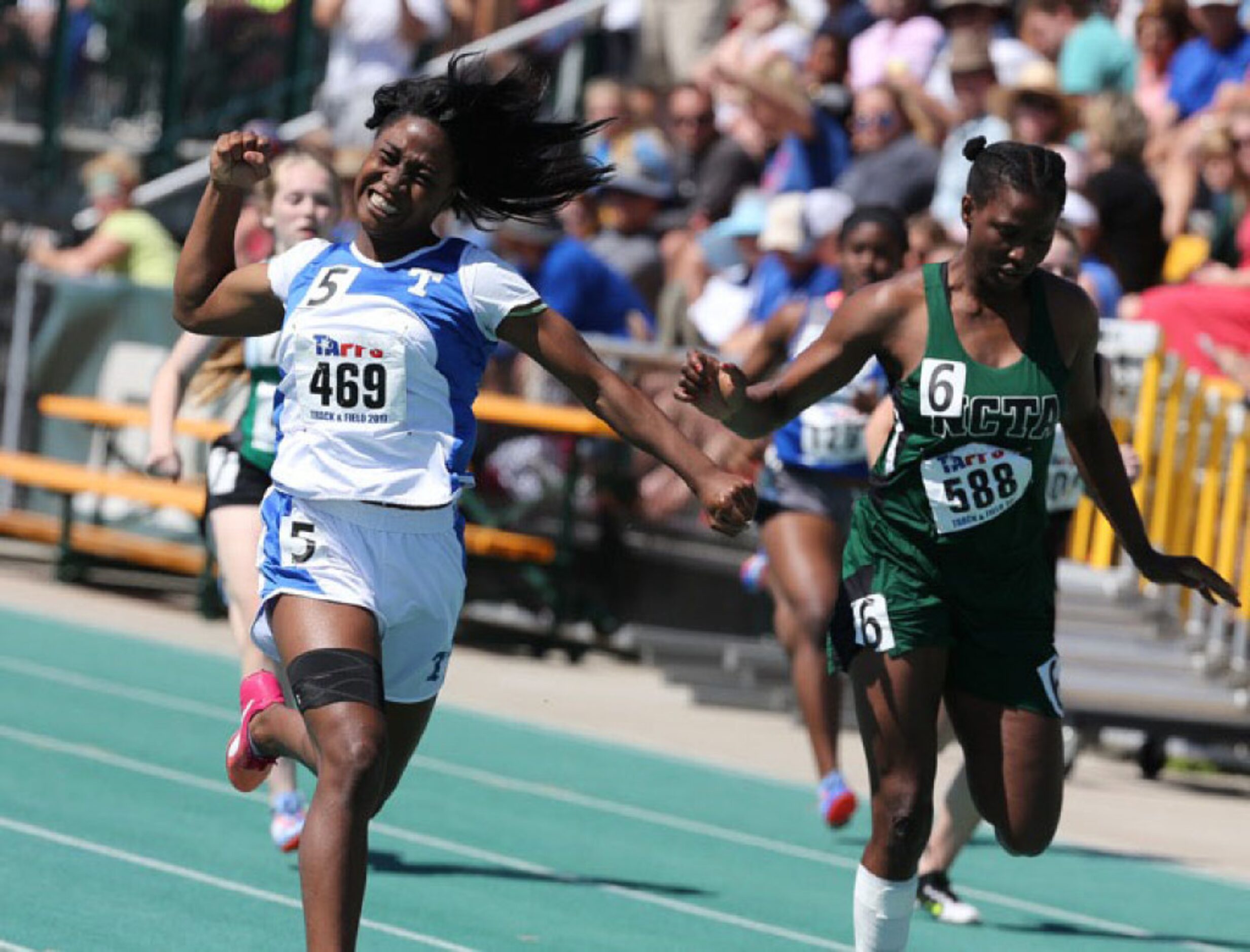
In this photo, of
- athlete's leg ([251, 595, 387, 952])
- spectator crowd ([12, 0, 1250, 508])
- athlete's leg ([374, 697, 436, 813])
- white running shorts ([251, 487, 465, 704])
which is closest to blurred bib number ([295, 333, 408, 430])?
white running shorts ([251, 487, 465, 704])

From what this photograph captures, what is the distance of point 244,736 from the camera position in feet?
21.4

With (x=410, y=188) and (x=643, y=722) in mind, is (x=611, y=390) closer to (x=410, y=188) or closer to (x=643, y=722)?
(x=410, y=188)

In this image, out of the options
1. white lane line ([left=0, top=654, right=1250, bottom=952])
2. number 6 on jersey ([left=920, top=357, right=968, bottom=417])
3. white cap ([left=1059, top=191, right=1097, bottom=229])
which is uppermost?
white cap ([left=1059, top=191, right=1097, bottom=229])

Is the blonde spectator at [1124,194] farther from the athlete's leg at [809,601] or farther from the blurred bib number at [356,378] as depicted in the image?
the blurred bib number at [356,378]

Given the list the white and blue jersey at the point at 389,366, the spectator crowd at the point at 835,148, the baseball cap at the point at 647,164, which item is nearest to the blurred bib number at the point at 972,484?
the white and blue jersey at the point at 389,366

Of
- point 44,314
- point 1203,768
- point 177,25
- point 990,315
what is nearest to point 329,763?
point 990,315

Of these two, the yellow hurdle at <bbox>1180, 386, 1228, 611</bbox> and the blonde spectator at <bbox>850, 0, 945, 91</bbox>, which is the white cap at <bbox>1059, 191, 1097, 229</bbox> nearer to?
the yellow hurdle at <bbox>1180, 386, 1228, 611</bbox>

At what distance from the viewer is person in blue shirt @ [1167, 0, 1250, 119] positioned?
48.6ft

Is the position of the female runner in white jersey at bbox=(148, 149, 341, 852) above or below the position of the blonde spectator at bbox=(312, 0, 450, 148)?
below

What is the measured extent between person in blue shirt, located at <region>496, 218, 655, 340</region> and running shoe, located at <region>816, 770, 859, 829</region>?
236 inches

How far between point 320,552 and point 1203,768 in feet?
26.8

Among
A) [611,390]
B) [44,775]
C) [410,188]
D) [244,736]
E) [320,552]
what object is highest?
[410,188]

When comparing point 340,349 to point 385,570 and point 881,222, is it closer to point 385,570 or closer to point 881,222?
point 385,570

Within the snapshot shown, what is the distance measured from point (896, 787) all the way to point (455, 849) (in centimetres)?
300
